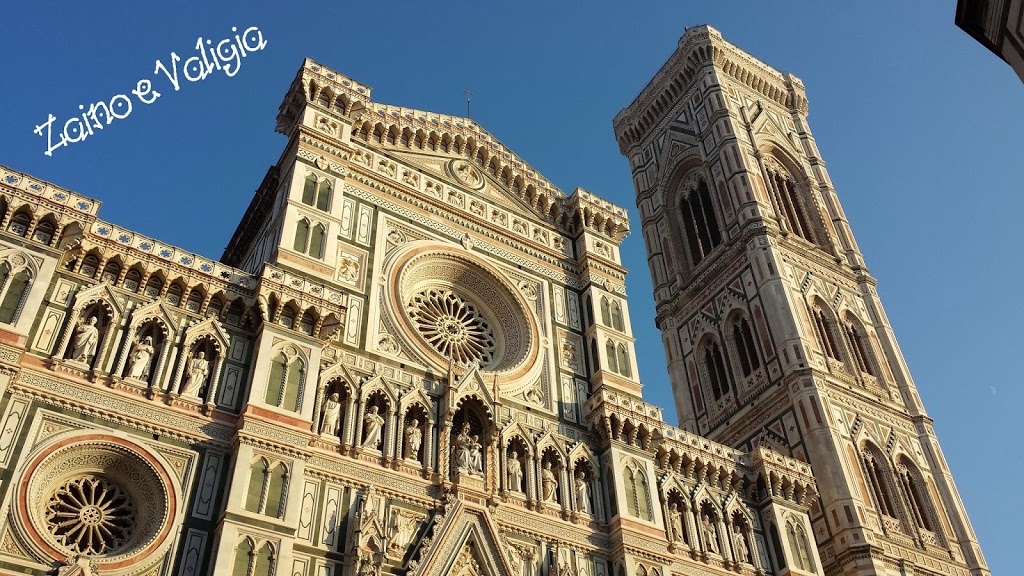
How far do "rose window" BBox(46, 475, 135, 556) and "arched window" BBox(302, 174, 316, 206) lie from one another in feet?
23.8

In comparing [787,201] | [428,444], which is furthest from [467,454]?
[787,201]

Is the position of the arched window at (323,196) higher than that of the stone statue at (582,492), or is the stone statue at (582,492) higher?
the arched window at (323,196)

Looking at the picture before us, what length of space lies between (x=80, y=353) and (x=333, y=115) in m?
8.82

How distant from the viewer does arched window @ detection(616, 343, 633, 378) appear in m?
20.5

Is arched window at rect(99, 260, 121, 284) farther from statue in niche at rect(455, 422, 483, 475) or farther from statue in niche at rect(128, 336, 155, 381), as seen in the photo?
statue in niche at rect(455, 422, 483, 475)

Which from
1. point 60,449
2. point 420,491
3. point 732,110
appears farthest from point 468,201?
point 732,110

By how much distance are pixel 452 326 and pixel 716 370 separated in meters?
12.4

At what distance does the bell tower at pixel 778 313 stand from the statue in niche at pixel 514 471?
9.34 metres

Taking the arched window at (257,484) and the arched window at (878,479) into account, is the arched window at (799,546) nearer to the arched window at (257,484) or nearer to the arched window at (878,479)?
the arched window at (878,479)

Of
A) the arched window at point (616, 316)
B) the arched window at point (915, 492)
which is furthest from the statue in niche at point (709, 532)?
the arched window at point (915, 492)

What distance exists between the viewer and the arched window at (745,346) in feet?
90.6

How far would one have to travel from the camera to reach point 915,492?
982 inches

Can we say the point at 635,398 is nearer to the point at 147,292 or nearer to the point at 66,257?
the point at 147,292

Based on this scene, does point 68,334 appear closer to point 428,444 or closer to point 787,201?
point 428,444
